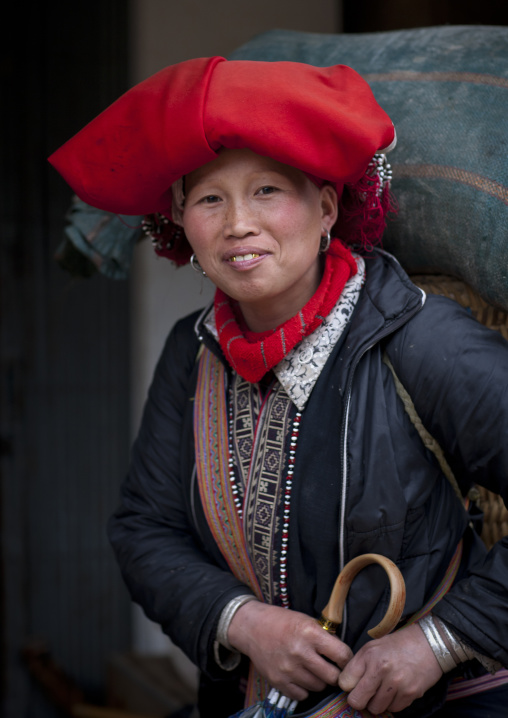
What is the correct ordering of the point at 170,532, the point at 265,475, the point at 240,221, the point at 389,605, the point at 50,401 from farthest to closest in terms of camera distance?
the point at 50,401 → the point at 170,532 → the point at 265,475 → the point at 240,221 → the point at 389,605

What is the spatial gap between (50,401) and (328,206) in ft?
7.13

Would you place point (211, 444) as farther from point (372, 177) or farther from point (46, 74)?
point (46, 74)

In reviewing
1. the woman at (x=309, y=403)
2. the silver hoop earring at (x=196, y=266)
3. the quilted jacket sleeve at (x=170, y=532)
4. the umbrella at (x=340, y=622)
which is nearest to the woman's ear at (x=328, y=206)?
the woman at (x=309, y=403)

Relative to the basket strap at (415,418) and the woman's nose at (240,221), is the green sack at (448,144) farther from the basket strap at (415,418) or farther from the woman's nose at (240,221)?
the woman's nose at (240,221)

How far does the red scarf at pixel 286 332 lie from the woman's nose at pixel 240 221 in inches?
7.3

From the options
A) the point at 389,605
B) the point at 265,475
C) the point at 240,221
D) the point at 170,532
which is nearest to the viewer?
the point at 389,605

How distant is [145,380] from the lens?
312 centimetres

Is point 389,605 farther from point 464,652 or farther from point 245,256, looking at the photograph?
point 245,256

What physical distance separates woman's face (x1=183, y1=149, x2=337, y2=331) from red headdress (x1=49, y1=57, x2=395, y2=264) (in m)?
0.05

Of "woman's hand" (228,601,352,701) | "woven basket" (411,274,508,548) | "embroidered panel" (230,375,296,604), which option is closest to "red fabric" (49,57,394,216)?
"woven basket" (411,274,508,548)

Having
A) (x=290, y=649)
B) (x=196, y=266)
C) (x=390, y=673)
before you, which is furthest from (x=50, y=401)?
(x=390, y=673)

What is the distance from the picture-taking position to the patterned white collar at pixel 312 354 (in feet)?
4.68

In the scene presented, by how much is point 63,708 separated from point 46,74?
2.75 meters

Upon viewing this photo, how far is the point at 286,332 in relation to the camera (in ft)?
4.64
